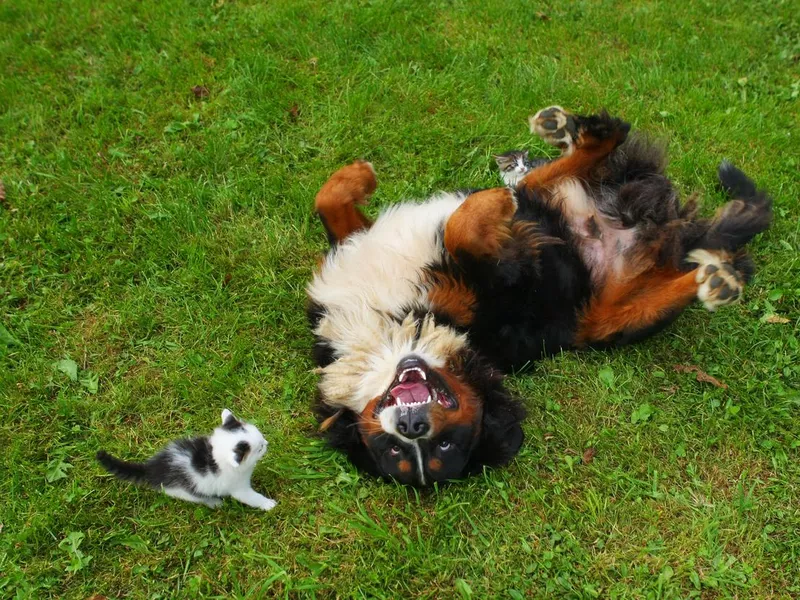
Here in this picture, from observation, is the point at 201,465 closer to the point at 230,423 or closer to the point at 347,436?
the point at 230,423

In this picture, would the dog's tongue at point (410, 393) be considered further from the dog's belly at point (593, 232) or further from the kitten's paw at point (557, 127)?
the kitten's paw at point (557, 127)

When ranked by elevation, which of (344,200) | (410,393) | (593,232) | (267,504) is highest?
(344,200)

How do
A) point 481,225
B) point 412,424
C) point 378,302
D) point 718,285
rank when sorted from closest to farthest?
point 412,424
point 481,225
point 718,285
point 378,302

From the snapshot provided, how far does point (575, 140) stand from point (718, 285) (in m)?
1.14

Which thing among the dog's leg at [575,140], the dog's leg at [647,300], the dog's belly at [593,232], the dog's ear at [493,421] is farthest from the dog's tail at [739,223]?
the dog's ear at [493,421]

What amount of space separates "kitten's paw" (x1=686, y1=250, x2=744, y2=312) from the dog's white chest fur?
50.1 inches

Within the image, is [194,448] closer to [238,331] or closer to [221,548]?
[221,548]

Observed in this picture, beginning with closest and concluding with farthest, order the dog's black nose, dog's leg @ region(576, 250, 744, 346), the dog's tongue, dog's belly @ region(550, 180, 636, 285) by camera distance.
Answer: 1. the dog's black nose
2. the dog's tongue
3. dog's leg @ region(576, 250, 744, 346)
4. dog's belly @ region(550, 180, 636, 285)

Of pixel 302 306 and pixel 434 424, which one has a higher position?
pixel 302 306

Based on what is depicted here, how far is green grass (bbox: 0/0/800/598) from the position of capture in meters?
3.03

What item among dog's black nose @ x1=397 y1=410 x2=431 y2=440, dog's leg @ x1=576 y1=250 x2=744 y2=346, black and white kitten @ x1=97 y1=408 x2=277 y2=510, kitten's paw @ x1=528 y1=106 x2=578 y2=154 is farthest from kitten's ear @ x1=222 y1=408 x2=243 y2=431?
kitten's paw @ x1=528 y1=106 x2=578 y2=154

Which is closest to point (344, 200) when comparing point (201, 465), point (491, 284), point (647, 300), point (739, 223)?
point (491, 284)

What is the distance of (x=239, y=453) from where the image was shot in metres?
2.80

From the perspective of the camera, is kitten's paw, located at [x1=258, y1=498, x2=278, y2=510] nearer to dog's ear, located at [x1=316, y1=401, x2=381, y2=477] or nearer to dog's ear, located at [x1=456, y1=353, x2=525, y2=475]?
dog's ear, located at [x1=316, y1=401, x2=381, y2=477]
